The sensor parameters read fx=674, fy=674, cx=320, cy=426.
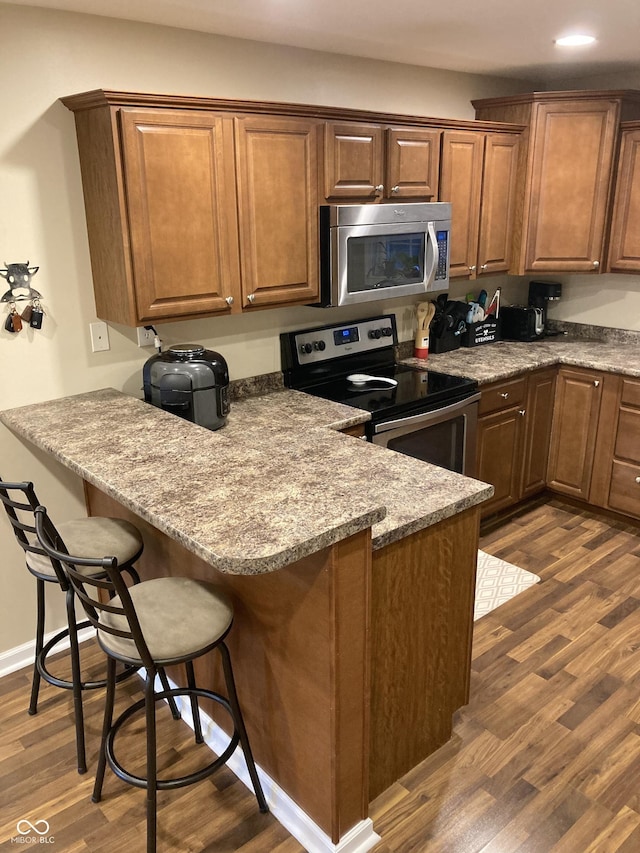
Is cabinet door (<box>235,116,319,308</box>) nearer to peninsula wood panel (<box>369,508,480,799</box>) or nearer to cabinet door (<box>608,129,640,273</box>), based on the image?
peninsula wood panel (<box>369,508,480,799</box>)

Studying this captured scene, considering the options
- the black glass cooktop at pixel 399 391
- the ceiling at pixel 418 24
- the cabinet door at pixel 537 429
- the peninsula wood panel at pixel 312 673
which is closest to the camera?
the peninsula wood panel at pixel 312 673

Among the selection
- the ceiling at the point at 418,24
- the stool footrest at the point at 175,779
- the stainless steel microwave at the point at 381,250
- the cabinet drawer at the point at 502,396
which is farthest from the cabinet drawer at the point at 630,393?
the stool footrest at the point at 175,779

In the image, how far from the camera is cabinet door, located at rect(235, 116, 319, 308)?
2.54 meters

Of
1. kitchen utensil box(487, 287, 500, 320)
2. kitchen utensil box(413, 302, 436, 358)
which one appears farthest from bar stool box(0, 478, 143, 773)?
kitchen utensil box(487, 287, 500, 320)

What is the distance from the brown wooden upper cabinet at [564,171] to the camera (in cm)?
347

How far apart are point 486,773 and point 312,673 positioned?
2.66 feet

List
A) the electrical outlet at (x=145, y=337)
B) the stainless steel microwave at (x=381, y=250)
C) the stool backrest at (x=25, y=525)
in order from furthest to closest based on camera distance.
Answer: the stainless steel microwave at (x=381, y=250) → the electrical outlet at (x=145, y=337) → the stool backrest at (x=25, y=525)

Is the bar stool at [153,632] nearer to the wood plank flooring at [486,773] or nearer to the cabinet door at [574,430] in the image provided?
the wood plank flooring at [486,773]

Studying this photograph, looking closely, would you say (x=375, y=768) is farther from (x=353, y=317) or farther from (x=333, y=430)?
(x=353, y=317)

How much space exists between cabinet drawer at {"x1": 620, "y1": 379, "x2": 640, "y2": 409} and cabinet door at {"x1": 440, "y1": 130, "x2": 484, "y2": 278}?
0.97 m

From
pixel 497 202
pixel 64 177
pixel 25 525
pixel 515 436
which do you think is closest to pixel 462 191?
pixel 497 202

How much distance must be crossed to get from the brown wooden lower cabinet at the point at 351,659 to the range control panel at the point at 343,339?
136 cm

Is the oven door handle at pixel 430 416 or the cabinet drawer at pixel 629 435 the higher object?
the oven door handle at pixel 430 416

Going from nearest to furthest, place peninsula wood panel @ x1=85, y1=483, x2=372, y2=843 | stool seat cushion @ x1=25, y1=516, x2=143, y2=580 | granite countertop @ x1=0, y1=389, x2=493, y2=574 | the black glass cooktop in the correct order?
granite countertop @ x1=0, y1=389, x2=493, y2=574
peninsula wood panel @ x1=85, y1=483, x2=372, y2=843
stool seat cushion @ x1=25, y1=516, x2=143, y2=580
the black glass cooktop
